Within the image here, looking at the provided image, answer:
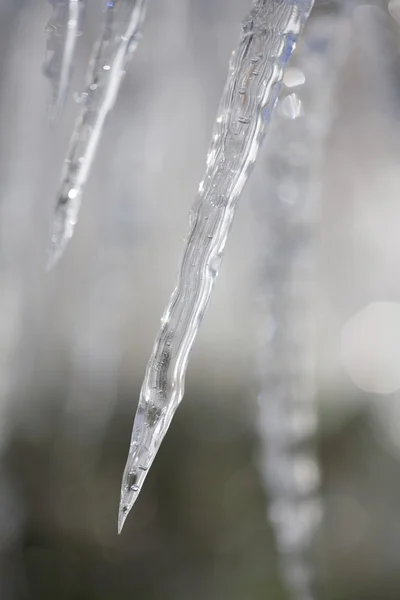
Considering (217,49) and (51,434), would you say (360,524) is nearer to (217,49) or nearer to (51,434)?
(51,434)

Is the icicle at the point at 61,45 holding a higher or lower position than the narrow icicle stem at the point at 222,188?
higher

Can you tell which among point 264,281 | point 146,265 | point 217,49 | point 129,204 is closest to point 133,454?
point 264,281

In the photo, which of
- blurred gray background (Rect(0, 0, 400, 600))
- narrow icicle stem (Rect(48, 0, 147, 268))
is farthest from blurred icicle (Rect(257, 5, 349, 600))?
blurred gray background (Rect(0, 0, 400, 600))

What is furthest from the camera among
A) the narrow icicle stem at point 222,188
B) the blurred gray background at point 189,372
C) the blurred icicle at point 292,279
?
the blurred gray background at point 189,372

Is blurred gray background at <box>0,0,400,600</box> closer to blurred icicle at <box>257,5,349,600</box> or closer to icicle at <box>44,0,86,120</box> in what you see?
blurred icicle at <box>257,5,349,600</box>

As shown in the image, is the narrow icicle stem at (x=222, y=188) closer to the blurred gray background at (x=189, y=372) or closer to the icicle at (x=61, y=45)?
the icicle at (x=61, y=45)

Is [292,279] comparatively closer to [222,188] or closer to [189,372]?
[222,188]

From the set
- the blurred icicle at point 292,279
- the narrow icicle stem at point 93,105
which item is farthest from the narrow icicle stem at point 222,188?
the blurred icicle at point 292,279
